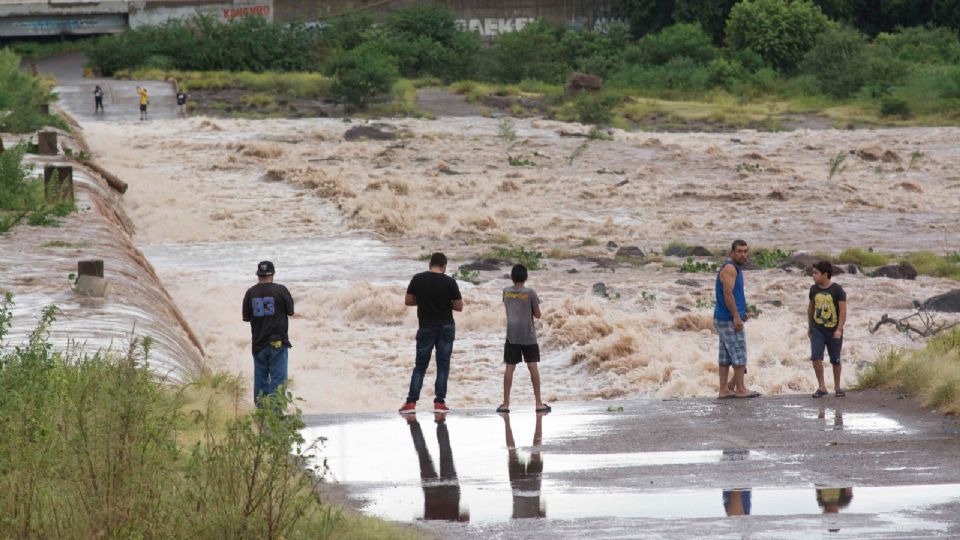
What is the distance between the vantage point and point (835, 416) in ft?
43.8

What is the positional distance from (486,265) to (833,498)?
762 inches

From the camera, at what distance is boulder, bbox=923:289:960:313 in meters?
23.9

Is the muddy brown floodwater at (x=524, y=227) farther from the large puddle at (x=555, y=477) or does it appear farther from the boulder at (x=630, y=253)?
the large puddle at (x=555, y=477)

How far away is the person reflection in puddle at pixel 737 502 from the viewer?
9320 mm

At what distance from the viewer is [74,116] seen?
5416cm

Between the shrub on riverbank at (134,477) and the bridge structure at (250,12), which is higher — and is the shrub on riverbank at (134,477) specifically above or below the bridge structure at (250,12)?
below

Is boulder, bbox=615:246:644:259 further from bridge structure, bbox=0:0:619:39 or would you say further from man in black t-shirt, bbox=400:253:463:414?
bridge structure, bbox=0:0:619:39

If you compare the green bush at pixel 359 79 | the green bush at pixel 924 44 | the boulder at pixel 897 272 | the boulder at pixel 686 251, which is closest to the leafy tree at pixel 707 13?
the green bush at pixel 924 44

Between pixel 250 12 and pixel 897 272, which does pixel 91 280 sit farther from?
pixel 250 12

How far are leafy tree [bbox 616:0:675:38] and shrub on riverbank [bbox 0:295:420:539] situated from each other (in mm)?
73276

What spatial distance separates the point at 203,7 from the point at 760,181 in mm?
44505

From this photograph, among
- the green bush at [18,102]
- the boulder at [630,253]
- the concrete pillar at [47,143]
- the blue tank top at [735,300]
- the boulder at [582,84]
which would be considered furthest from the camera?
the boulder at [582,84]

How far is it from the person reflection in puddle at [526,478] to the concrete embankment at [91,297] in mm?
3592

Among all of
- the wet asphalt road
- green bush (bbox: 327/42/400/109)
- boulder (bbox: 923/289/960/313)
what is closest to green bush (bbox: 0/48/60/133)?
green bush (bbox: 327/42/400/109)
